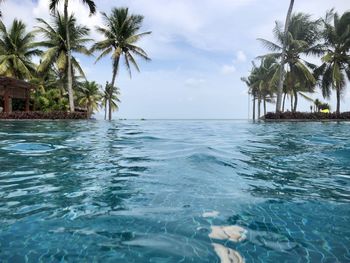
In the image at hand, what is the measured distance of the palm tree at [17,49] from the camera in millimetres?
26641

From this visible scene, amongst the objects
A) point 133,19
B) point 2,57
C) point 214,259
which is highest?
point 133,19

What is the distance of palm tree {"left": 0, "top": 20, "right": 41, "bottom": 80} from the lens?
26.6 metres

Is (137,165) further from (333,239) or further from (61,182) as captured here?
(333,239)

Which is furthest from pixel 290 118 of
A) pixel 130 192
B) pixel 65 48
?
pixel 130 192

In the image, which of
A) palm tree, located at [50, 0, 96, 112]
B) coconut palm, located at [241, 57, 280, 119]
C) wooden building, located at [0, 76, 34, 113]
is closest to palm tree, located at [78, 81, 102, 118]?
palm tree, located at [50, 0, 96, 112]

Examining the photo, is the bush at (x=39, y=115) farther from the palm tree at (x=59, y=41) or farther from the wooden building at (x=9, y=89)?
the palm tree at (x=59, y=41)

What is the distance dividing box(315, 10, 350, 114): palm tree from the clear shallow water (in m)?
22.3

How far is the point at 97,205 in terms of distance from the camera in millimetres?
3330

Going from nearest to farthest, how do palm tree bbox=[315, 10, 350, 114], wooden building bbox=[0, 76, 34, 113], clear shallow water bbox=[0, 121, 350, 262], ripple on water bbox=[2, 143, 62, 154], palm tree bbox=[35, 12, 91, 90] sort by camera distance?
clear shallow water bbox=[0, 121, 350, 262] < ripple on water bbox=[2, 143, 62, 154] < wooden building bbox=[0, 76, 34, 113] < palm tree bbox=[35, 12, 91, 90] < palm tree bbox=[315, 10, 350, 114]

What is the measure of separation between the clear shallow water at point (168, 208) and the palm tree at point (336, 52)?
22.3 m

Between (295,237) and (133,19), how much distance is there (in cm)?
2705

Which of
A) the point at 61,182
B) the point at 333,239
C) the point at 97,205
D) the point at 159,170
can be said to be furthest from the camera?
the point at 159,170

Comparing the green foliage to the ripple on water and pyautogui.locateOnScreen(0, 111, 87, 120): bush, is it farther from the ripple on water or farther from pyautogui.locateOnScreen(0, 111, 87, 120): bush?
the ripple on water

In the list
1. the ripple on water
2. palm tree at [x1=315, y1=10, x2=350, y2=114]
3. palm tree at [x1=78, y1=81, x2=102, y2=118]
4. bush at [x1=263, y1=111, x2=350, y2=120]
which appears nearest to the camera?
the ripple on water
